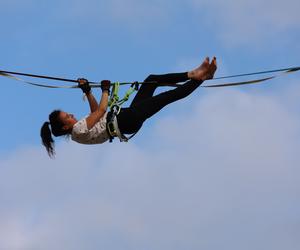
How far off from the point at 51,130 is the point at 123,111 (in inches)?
46.4

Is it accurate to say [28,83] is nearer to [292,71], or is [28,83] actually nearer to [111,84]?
[111,84]

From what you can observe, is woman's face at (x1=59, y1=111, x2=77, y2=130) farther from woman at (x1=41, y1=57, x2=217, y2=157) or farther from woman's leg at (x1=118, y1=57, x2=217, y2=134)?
woman's leg at (x1=118, y1=57, x2=217, y2=134)

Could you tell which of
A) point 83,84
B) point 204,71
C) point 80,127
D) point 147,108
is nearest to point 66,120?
point 80,127

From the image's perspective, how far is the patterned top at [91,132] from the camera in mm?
15648

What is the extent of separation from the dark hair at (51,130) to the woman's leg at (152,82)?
1.11 m

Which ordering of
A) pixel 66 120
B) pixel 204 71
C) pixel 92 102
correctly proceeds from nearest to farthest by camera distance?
pixel 204 71 → pixel 92 102 → pixel 66 120

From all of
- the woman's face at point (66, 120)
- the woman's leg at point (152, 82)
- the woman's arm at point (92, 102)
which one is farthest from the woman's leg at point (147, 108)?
the woman's face at point (66, 120)

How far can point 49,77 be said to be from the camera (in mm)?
14883

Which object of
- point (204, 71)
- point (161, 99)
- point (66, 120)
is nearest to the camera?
point (204, 71)

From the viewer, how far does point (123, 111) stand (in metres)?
15.6

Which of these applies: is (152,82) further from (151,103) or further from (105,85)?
(105,85)

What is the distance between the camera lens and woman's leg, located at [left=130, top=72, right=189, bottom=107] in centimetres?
1562

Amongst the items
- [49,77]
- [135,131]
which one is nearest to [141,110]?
[135,131]

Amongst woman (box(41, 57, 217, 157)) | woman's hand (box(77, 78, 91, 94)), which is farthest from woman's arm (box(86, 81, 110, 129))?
woman's hand (box(77, 78, 91, 94))
